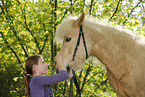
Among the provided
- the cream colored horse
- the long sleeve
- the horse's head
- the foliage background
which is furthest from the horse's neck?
the foliage background

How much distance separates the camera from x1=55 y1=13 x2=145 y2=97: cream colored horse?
2047mm

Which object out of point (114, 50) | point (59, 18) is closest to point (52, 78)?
point (114, 50)

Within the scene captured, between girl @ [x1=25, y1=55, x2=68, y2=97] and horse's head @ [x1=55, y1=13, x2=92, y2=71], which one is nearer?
girl @ [x1=25, y1=55, x2=68, y2=97]

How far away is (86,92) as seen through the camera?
21.6ft

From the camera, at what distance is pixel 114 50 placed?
217 centimetres

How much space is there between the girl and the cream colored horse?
0.25 m

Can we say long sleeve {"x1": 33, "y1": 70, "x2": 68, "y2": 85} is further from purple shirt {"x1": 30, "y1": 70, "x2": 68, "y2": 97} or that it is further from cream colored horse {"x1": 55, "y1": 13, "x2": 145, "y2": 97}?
cream colored horse {"x1": 55, "y1": 13, "x2": 145, "y2": 97}

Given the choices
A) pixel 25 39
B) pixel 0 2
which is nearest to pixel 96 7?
pixel 25 39

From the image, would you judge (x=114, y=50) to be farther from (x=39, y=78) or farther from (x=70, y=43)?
(x=39, y=78)

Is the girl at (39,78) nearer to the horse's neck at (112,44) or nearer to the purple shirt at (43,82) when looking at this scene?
the purple shirt at (43,82)

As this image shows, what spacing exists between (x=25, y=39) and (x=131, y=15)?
16.4 feet

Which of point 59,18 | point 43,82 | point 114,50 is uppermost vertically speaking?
point 59,18

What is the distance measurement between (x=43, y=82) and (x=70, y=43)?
0.73 m

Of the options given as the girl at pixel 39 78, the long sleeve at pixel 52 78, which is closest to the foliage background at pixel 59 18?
the girl at pixel 39 78
